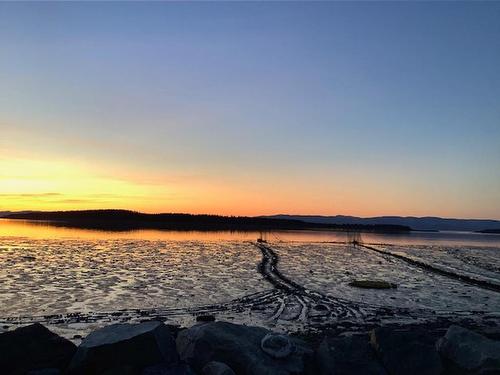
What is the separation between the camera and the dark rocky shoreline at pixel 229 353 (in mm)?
8266

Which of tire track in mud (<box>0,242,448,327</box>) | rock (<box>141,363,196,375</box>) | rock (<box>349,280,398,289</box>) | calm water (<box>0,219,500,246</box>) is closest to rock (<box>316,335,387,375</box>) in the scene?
rock (<box>141,363,196,375</box>)

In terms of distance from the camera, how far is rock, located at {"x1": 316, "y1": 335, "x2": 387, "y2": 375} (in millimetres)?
8633

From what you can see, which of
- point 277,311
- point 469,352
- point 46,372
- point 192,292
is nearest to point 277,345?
point 469,352

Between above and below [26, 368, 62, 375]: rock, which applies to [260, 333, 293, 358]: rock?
above

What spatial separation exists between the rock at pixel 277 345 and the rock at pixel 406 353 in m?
1.81

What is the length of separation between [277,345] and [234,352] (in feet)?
2.78

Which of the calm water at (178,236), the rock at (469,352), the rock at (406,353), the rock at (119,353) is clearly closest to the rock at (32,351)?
the rock at (119,353)

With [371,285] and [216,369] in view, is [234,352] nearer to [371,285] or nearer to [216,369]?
[216,369]

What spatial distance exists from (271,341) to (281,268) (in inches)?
925

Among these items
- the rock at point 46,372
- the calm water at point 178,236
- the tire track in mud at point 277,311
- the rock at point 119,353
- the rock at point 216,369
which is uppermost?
the calm water at point 178,236

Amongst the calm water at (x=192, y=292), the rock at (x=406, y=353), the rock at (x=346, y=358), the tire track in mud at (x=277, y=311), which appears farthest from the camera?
the calm water at (x=192, y=292)

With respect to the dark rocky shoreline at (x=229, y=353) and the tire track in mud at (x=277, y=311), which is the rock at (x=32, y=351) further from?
the tire track in mud at (x=277, y=311)

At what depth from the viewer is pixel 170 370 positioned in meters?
8.02

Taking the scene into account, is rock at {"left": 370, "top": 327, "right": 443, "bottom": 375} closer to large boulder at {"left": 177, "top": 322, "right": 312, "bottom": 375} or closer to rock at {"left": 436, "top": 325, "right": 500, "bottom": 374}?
rock at {"left": 436, "top": 325, "right": 500, "bottom": 374}
